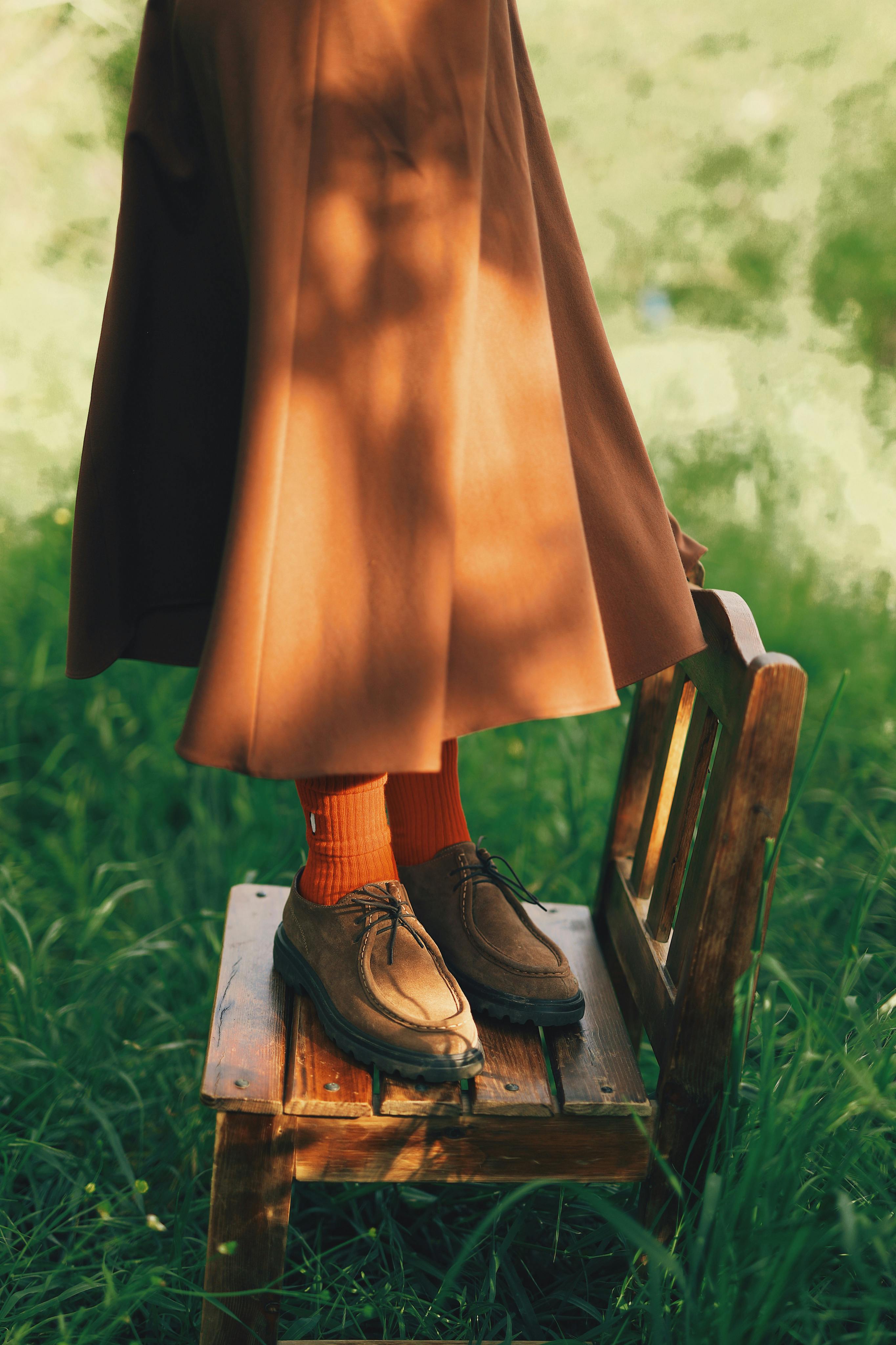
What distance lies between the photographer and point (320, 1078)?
3.22 ft

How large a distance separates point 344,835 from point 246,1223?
1.25ft

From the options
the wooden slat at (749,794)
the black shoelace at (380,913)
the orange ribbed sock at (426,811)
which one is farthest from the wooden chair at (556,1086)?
the orange ribbed sock at (426,811)

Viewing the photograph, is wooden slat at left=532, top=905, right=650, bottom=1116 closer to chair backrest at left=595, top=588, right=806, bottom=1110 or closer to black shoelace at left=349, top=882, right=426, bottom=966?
chair backrest at left=595, top=588, right=806, bottom=1110

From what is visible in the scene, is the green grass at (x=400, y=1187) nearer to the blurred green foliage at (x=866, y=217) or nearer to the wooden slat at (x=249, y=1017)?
the wooden slat at (x=249, y=1017)

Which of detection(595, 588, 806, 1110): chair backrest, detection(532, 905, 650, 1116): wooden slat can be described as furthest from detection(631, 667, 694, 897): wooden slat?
detection(532, 905, 650, 1116): wooden slat

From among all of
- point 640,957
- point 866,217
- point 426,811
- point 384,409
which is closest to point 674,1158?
point 640,957

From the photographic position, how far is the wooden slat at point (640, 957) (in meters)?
1.07

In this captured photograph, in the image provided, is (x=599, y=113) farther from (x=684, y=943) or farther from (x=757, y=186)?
(x=684, y=943)

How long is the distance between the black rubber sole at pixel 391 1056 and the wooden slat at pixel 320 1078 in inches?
0.4

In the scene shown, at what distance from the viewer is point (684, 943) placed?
39.3 inches

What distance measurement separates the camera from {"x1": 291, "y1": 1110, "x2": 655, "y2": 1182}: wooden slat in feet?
3.17

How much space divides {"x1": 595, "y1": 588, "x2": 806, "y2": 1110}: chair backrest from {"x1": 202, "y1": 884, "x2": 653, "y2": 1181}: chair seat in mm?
76

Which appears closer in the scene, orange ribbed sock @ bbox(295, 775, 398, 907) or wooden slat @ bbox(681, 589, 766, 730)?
wooden slat @ bbox(681, 589, 766, 730)

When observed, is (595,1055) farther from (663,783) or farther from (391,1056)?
(663,783)
